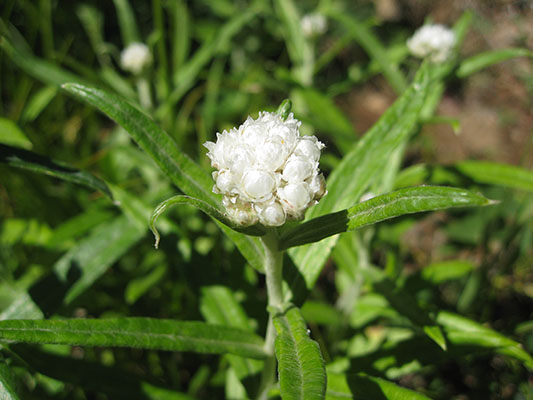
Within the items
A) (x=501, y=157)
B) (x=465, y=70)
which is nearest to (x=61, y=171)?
(x=465, y=70)

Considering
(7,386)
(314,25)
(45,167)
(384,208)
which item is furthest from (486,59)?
(7,386)

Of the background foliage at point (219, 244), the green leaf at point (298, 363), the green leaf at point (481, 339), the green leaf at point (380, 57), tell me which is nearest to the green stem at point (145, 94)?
the background foliage at point (219, 244)

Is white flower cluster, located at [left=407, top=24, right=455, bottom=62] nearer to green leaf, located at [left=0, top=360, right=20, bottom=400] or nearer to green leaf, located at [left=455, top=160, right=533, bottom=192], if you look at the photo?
green leaf, located at [left=455, top=160, right=533, bottom=192]

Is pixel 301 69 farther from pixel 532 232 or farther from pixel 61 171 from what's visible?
pixel 61 171

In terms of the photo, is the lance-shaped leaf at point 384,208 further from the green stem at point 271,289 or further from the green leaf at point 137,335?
the green leaf at point 137,335

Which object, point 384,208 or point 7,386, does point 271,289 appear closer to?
point 384,208

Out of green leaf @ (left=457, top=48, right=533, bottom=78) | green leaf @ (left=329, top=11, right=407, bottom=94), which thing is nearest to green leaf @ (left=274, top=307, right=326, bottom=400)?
green leaf @ (left=329, top=11, right=407, bottom=94)

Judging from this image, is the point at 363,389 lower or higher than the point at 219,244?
Answer: lower
